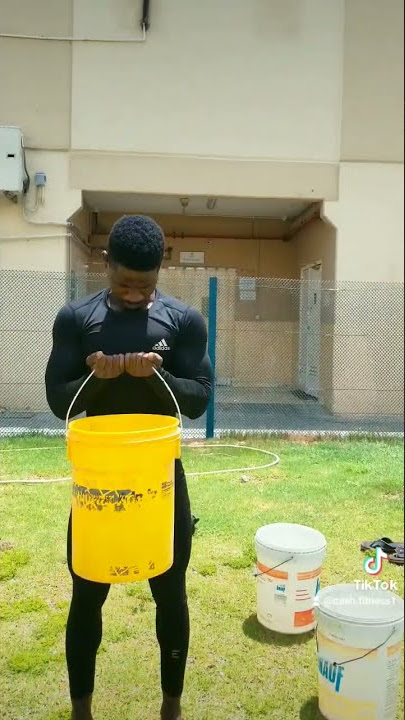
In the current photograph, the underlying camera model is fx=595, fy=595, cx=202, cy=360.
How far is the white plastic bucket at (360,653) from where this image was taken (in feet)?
5.38

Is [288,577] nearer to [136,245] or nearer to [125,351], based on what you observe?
[125,351]

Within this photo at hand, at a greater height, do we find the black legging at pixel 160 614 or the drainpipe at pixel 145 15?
the drainpipe at pixel 145 15

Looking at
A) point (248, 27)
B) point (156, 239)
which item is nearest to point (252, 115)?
point (248, 27)

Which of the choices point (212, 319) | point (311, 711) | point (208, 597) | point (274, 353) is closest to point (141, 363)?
point (311, 711)

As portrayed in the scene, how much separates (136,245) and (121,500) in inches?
24.5

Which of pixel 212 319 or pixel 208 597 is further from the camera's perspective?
pixel 212 319

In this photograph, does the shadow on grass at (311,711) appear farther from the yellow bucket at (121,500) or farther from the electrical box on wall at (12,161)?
the electrical box on wall at (12,161)

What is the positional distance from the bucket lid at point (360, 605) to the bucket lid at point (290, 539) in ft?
1.14

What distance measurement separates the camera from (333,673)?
1.74 m

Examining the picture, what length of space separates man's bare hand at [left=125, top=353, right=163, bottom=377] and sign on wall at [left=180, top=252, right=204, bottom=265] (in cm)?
824

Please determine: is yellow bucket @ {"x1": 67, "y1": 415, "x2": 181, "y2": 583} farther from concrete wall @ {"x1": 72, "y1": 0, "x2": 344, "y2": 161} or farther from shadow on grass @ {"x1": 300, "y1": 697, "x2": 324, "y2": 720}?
concrete wall @ {"x1": 72, "y1": 0, "x2": 344, "y2": 161}

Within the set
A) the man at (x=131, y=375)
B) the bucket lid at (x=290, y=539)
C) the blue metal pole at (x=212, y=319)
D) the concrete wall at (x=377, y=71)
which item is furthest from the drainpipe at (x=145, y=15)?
the blue metal pole at (x=212, y=319)

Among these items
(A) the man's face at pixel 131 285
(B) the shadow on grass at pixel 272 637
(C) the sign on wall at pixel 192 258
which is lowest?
(B) the shadow on grass at pixel 272 637

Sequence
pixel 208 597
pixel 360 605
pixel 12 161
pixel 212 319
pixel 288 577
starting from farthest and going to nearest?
pixel 212 319, pixel 12 161, pixel 208 597, pixel 288 577, pixel 360 605
